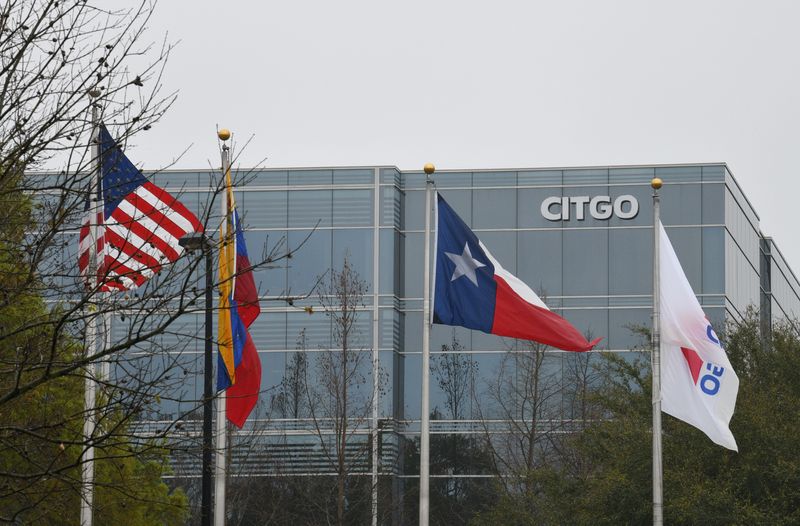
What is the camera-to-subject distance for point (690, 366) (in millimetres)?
26172

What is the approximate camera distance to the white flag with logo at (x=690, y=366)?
83.9 ft

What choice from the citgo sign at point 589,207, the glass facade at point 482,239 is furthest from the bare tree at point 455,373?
the citgo sign at point 589,207

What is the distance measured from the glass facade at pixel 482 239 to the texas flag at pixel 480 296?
29.3m

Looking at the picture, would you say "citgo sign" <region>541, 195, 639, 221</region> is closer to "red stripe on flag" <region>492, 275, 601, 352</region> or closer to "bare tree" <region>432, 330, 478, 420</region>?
"bare tree" <region>432, 330, 478, 420</region>

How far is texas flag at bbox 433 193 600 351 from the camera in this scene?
24547 millimetres

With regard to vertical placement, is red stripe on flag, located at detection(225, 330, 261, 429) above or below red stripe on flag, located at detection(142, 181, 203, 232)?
below

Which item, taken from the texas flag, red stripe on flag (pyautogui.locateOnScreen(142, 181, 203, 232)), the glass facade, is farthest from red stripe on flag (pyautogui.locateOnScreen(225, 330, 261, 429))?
the glass facade

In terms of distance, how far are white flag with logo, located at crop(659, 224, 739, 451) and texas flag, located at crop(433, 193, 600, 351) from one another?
2.47 meters

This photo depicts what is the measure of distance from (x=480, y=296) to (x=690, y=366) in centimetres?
387

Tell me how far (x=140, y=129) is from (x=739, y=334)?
2442 centimetres

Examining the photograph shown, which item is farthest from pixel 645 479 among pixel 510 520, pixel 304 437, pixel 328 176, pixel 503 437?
pixel 328 176

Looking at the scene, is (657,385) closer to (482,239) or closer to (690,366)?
(690,366)

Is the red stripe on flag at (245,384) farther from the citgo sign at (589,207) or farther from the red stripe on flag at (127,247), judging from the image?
the citgo sign at (589,207)

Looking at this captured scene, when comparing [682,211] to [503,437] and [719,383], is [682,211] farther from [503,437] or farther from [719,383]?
[719,383]
